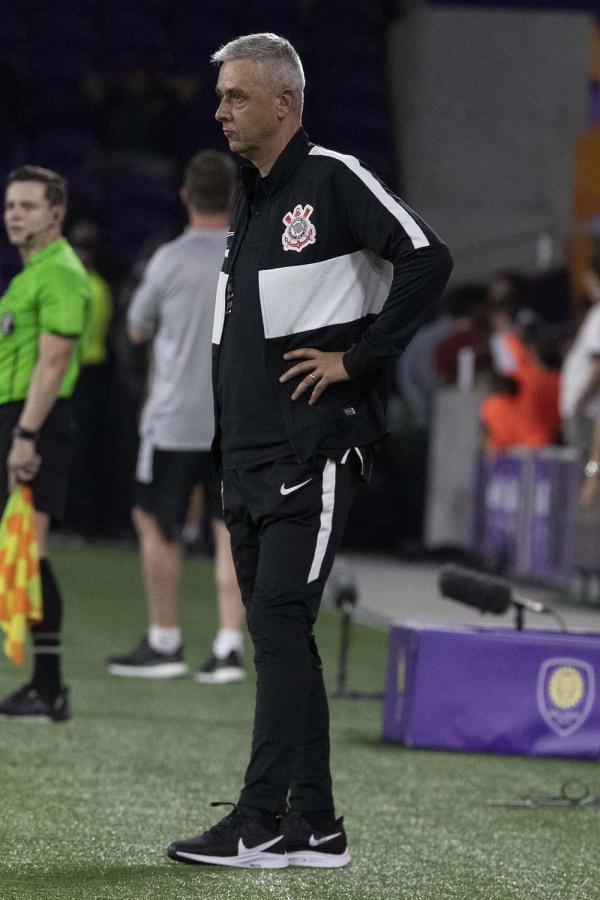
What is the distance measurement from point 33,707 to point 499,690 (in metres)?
1.42

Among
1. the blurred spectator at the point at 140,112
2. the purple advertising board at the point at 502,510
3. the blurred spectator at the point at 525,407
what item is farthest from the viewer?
the blurred spectator at the point at 140,112

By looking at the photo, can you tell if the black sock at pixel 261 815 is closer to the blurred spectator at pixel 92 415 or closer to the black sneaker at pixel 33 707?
the black sneaker at pixel 33 707

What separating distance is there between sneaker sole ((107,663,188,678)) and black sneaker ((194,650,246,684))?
128mm

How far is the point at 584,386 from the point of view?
9141 millimetres

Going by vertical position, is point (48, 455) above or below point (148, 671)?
above

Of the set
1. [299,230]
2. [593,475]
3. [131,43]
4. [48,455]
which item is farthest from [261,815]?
[131,43]

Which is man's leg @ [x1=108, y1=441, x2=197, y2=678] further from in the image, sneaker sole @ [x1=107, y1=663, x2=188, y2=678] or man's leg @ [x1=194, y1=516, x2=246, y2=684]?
man's leg @ [x1=194, y1=516, x2=246, y2=684]

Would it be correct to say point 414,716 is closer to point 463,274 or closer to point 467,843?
point 467,843

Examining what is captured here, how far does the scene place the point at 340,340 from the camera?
3578 millimetres

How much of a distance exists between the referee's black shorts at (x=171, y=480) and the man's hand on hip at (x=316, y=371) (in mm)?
2786

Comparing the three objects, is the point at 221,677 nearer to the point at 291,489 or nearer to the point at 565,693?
the point at 565,693

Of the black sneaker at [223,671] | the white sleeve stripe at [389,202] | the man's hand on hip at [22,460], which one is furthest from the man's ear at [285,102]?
the black sneaker at [223,671]

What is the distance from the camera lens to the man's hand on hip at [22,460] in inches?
206

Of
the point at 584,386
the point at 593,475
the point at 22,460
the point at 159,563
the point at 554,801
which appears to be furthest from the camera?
the point at 584,386
